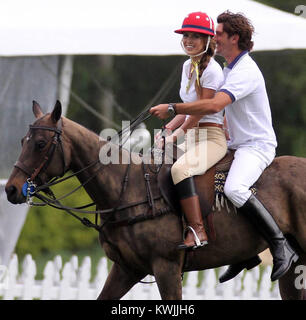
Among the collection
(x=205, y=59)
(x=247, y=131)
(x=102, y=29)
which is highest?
(x=102, y=29)

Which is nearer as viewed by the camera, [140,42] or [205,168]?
[205,168]

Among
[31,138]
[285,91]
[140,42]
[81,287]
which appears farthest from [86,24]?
[285,91]

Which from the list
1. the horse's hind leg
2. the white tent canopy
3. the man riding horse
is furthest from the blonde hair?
the white tent canopy

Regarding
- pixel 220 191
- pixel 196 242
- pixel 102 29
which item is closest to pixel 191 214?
pixel 196 242

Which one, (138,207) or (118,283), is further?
(118,283)

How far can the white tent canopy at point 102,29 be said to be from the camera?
8664mm

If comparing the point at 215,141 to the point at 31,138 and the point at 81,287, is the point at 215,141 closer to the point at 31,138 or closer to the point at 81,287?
the point at 31,138

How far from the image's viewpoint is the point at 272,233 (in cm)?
607

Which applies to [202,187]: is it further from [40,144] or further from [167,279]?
[40,144]

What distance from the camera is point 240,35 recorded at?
242 inches

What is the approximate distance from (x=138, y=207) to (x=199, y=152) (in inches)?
23.8

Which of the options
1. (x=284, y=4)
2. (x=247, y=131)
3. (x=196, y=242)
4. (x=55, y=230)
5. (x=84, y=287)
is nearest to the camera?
(x=196, y=242)
